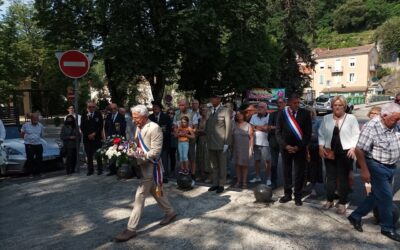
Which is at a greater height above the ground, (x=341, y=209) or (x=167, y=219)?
(x=341, y=209)

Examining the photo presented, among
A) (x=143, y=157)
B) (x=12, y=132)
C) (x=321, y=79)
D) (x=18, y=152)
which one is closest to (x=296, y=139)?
(x=143, y=157)

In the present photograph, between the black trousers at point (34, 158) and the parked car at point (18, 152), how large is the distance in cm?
22

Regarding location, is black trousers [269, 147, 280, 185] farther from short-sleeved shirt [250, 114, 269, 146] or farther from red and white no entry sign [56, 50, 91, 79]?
Answer: red and white no entry sign [56, 50, 91, 79]

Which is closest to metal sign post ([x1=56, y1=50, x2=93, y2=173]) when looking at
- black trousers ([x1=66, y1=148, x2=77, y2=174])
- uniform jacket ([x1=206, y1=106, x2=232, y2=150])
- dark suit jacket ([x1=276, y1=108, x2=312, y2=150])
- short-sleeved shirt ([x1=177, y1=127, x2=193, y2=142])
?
black trousers ([x1=66, y1=148, x2=77, y2=174])

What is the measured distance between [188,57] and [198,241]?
1726cm

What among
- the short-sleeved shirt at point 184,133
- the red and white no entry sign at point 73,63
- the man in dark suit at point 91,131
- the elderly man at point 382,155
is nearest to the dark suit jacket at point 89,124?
the man in dark suit at point 91,131

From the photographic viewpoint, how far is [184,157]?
847cm

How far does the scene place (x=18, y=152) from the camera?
10859 millimetres

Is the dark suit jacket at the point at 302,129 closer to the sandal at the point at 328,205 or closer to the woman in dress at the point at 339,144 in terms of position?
the woman in dress at the point at 339,144

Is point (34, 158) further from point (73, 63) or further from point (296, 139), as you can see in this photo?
point (296, 139)

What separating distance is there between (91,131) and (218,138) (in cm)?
377

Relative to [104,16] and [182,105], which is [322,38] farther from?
[182,105]

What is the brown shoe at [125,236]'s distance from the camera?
17.5 feet

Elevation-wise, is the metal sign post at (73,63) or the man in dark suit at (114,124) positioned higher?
the metal sign post at (73,63)
